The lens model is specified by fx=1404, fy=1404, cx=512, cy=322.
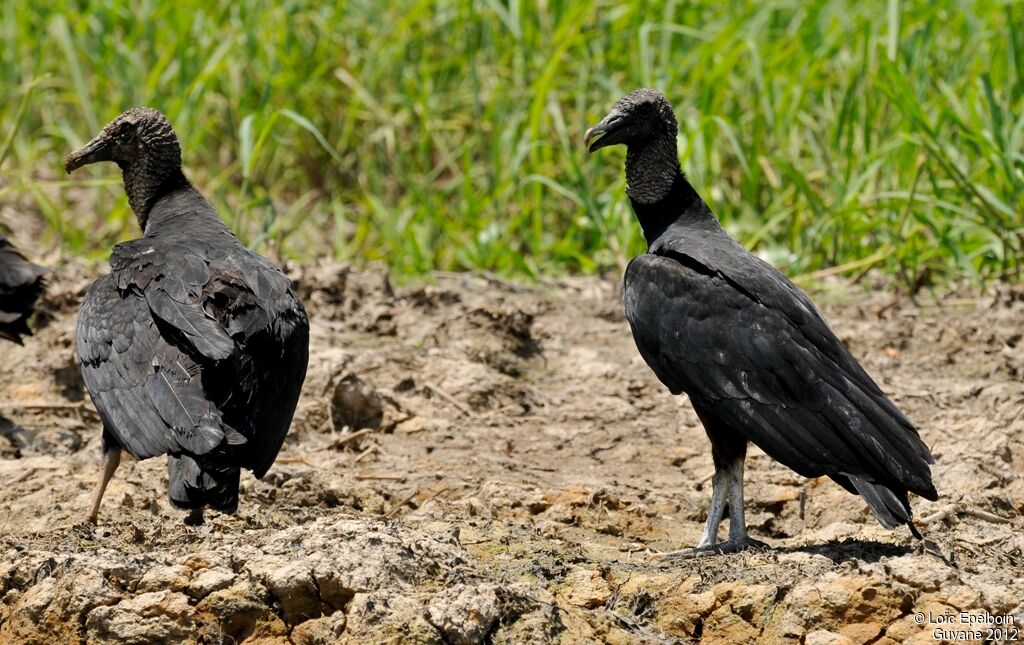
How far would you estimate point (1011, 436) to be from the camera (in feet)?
17.3

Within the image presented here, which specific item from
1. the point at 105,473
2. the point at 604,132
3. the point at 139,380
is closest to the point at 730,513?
the point at 604,132

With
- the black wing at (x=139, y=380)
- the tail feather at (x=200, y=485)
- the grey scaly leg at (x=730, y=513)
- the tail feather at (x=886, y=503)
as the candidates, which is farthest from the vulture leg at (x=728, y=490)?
the black wing at (x=139, y=380)

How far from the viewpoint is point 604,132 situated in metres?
5.06

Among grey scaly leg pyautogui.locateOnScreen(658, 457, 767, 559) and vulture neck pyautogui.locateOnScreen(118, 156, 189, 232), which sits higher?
vulture neck pyautogui.locateOnScreen(118, 156, 189, 232)

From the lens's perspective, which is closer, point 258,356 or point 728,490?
point 258,356

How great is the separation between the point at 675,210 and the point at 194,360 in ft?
5.97

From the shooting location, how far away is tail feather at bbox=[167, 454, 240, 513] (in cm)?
389

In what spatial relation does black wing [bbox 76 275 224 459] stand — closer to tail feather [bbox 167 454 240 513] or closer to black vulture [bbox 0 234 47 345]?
tail feather [bbox 167 454 240 513]

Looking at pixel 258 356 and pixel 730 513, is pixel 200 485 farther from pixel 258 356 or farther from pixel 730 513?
pixel 730 513

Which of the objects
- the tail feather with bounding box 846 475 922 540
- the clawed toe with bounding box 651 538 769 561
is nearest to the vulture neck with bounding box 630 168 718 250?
the clawed toe with bounding box 651 538 769 561

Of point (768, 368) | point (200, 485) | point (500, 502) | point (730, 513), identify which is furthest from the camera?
point (500, 502)

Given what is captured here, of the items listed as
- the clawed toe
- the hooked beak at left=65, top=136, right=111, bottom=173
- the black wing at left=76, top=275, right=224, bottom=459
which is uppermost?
the hooked beak at left=65, top=136, right=111, bottom=173

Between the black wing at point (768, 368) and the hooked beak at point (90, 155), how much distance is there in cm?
209

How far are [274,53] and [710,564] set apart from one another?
551 cm
